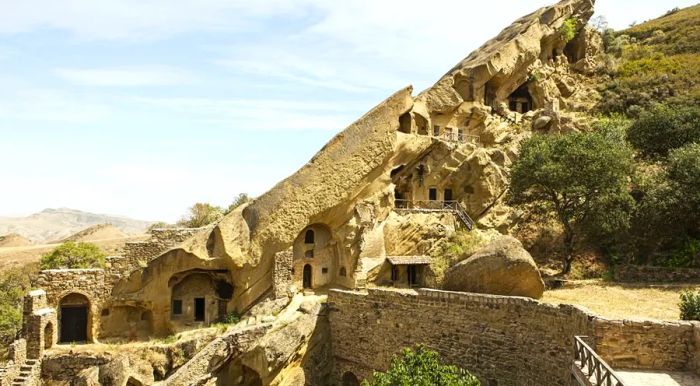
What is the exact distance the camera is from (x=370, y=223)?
82.8 ft

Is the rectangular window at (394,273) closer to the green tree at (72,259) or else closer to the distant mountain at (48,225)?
the green tree at (72,259)

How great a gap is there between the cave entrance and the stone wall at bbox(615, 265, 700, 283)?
60.1ft

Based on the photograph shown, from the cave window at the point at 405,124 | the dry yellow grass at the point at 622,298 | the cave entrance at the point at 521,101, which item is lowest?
the dry yellow grass at the point at 622,298

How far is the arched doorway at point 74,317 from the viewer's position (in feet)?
81.8

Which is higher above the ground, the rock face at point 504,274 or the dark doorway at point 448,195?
the dark doorway at point 448,195

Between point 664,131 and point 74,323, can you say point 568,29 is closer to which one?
point 664,131

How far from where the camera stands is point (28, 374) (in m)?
22.3

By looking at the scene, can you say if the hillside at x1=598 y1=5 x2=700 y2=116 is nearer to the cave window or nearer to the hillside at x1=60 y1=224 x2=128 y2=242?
the cave window

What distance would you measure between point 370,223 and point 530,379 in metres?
11.1

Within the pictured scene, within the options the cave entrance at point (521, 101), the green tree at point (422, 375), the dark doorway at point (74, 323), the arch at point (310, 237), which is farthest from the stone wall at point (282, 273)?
the cave entrance at point (521, 101)

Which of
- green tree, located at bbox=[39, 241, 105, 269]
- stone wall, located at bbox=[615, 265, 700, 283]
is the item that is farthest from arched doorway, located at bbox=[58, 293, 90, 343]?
stone wall, located at bbox=[615, 265, 700, 283]

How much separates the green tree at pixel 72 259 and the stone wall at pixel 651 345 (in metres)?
28.7

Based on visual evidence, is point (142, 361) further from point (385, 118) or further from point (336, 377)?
point (385, 118)

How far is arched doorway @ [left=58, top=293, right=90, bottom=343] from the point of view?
24938 millimetres
